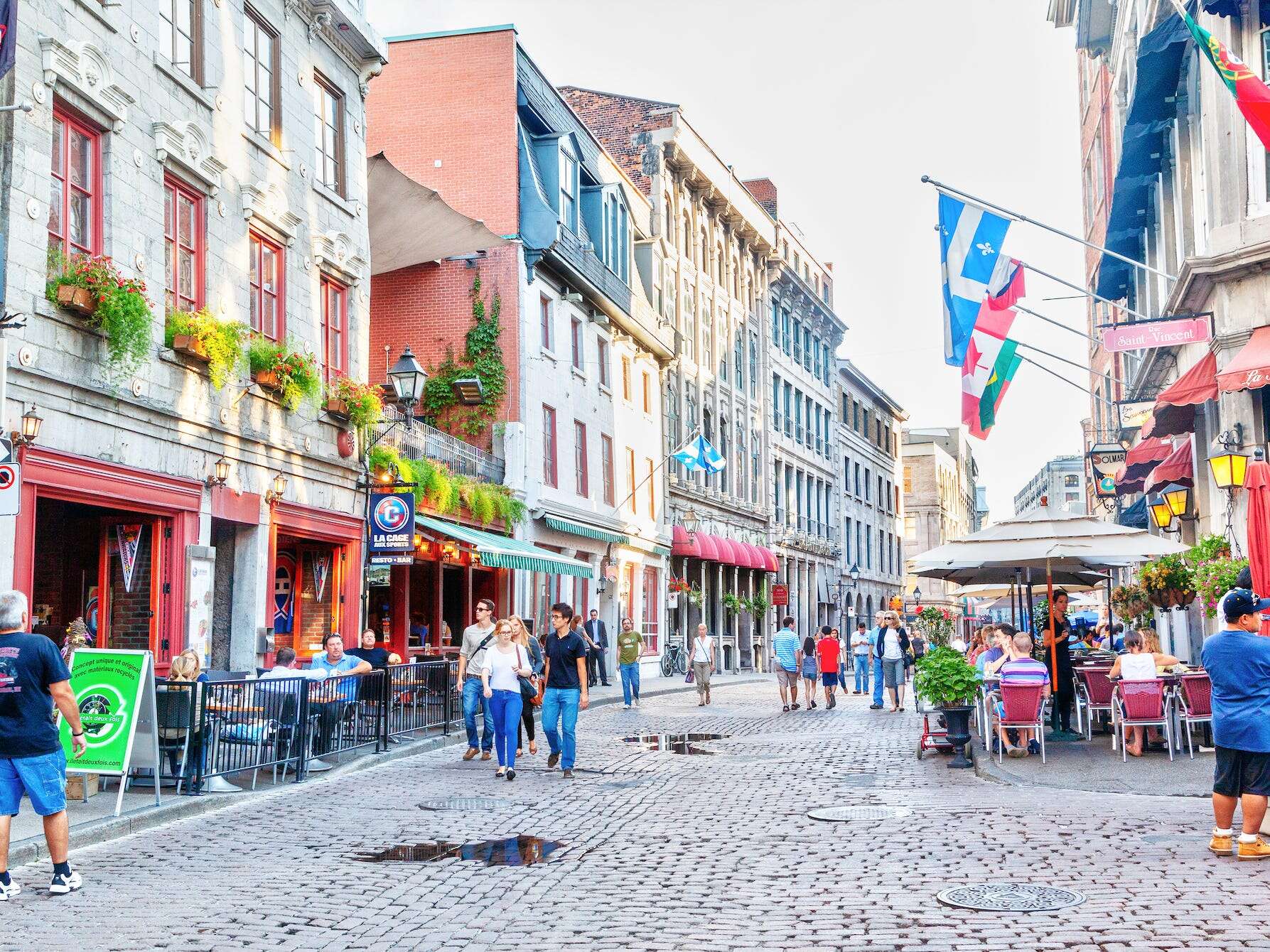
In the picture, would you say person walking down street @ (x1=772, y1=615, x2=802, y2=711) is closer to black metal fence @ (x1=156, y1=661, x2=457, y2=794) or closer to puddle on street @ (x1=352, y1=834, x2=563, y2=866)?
black metal fence @ (x1=156, y1=661, x2=457, y2=794)

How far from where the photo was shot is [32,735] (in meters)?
7.65

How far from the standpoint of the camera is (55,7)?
13812 millimetres

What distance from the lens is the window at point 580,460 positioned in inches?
1292

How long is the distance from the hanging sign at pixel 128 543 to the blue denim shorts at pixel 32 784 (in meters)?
8.31

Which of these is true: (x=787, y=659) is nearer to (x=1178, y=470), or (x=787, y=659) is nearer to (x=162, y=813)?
(x=1178, y=470)

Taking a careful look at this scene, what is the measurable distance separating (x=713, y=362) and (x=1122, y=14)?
64.7ft

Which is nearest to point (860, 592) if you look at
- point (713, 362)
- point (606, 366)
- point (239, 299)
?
point (713, 362)

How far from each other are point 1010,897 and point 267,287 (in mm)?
14093

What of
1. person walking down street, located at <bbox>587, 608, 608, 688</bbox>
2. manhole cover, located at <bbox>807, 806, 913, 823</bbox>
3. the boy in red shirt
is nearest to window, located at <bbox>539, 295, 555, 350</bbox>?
person walking down street, located at <bbox>587, 608, 608, 688</bbox>

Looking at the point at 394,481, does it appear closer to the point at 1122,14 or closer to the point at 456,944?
the point at 456,944

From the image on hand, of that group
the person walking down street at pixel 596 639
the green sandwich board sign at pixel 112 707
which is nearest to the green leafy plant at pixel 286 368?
the green sandwich board sign at pixel 112 707

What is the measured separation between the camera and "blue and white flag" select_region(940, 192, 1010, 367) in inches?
703

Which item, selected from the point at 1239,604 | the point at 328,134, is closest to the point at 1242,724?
the point at 1239,604

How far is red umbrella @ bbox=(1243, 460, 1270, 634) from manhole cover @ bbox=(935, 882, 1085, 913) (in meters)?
6.17
